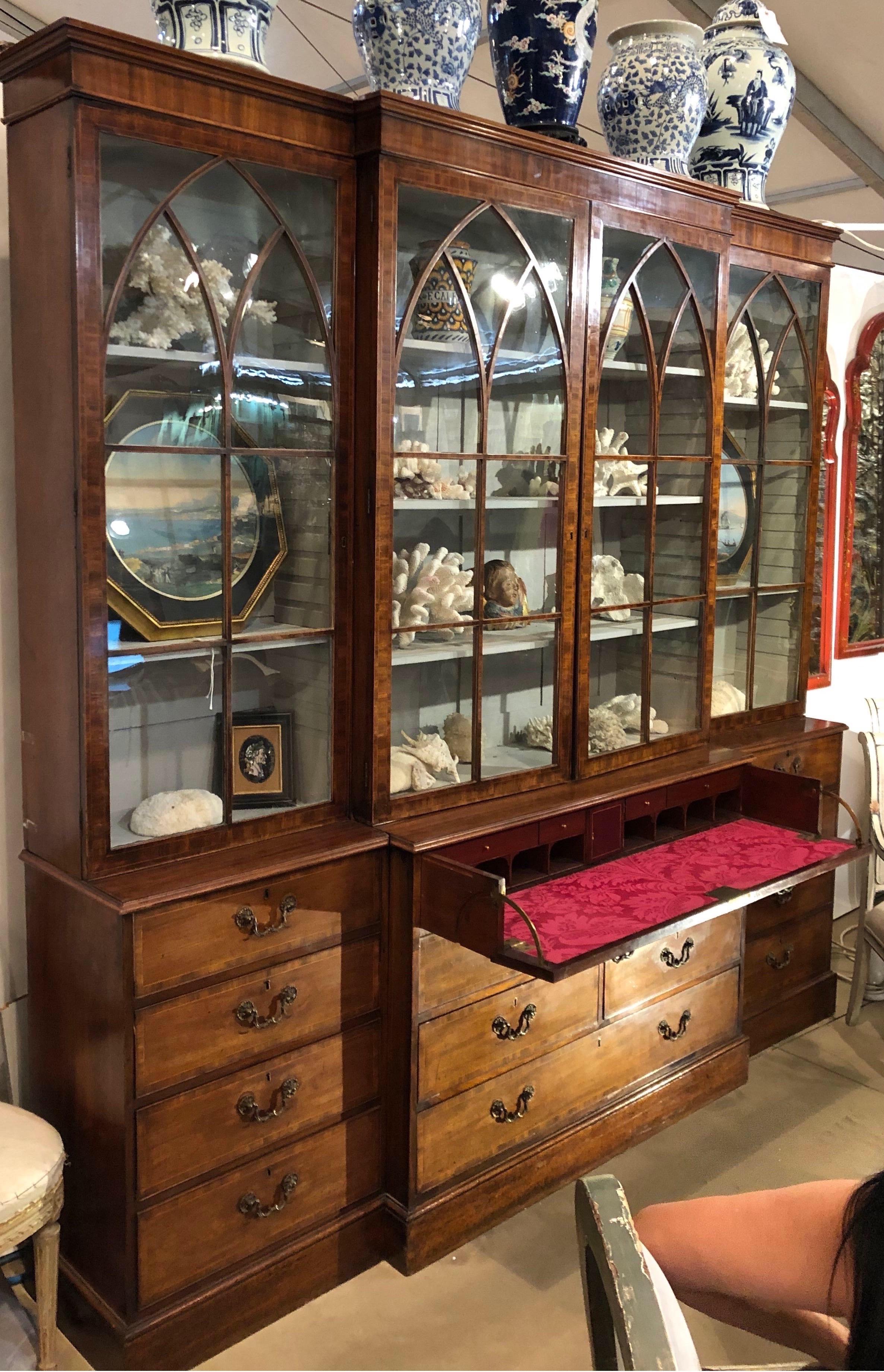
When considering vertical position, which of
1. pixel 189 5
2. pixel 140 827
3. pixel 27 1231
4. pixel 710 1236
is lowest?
pixel 27 1231

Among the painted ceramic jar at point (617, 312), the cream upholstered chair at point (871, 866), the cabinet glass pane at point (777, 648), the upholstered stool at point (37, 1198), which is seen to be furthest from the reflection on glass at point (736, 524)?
the upholstered stool at point (37, 1198)

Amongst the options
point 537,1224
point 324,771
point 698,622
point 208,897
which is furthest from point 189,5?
point 537,1224

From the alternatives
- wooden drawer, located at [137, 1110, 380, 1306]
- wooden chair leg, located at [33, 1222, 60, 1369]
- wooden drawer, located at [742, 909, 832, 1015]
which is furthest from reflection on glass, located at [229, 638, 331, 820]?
wooden drawer, located at [742, 909, 832, 1015]

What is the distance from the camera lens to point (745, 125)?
9.05 ft

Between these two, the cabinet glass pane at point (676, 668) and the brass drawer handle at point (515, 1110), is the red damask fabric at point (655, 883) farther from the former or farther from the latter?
the brass drawer handle at point (515, 1110)

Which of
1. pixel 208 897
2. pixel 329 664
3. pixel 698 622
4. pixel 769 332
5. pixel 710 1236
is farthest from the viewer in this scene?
pixel 769 332

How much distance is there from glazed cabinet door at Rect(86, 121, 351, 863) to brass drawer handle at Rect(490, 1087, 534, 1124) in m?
0.70

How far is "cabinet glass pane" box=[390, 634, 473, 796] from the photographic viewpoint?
216cm

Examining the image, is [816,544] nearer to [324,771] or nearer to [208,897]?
[324,771]

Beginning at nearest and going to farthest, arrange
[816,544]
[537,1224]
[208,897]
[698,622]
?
1. [208,897]
2. [537,1224]
3. [698,622]
4. [816,544]

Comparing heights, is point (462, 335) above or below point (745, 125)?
below

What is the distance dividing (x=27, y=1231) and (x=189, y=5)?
194cm

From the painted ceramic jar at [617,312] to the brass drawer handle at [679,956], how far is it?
4.30ft

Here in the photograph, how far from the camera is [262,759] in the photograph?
2.04 meters
